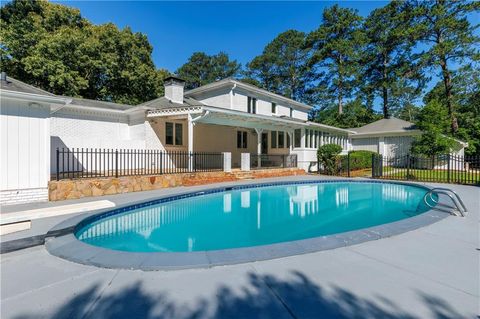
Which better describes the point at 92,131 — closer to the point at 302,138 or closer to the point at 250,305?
the point at 250,305

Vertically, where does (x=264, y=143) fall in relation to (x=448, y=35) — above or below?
below

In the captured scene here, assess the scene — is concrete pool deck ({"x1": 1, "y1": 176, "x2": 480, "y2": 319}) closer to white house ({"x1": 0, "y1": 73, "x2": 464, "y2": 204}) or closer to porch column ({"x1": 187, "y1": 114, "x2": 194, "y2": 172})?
white house ({"x1": 0, "y1": 73, "x2": 464, "y2": 204})

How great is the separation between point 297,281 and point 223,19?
25.8 metres

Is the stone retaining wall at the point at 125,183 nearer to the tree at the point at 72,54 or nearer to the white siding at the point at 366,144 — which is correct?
the tree at the point at 72,54

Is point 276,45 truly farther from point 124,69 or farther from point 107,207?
point 107,207

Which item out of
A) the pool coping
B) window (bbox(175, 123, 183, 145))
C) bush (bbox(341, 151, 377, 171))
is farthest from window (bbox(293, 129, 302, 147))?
the pool coping

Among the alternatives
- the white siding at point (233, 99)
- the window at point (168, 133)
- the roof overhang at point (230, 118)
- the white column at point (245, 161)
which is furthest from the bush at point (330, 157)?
the window at point (168, 133)

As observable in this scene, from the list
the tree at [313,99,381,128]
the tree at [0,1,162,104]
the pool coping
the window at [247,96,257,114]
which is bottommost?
the pool coping

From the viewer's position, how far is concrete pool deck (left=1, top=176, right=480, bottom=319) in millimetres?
2371

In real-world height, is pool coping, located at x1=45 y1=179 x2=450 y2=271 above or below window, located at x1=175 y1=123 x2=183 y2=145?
below

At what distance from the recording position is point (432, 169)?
61.5ft

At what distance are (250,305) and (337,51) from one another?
36.2 meters

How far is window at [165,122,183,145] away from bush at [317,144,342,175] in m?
10.3

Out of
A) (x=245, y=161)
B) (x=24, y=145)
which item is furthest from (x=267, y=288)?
(x=245, y=161)
